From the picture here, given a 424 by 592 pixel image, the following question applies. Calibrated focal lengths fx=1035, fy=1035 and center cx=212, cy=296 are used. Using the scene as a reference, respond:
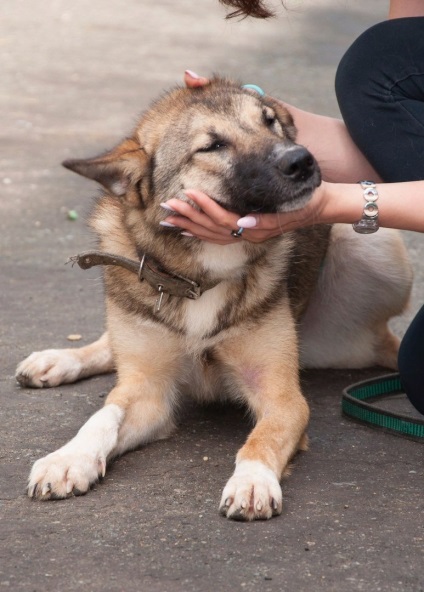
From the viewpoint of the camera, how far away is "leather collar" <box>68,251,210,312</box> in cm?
354

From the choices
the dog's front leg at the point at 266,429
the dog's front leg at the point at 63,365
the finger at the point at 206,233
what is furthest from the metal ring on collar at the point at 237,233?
the dog's front leg at the point at 63,365

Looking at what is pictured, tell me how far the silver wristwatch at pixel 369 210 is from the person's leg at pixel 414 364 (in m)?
0.59

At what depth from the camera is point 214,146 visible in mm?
3400

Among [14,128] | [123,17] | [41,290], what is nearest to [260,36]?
[123,17]

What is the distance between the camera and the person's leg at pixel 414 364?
12.1ft

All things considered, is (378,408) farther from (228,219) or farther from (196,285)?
(228,219)

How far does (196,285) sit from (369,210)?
663 millimetres

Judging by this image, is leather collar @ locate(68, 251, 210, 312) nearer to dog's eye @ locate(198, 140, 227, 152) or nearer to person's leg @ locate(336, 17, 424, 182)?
dog's eye @ locate(198, 140, 227, 152)

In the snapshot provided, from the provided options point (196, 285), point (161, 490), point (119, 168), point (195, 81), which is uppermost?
point (195, 81)

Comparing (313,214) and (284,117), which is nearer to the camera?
(313,214)

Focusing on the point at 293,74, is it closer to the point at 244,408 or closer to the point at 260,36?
the point at 260,36

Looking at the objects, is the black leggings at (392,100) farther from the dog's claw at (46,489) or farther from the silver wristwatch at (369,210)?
the dog's claw at (46,489)

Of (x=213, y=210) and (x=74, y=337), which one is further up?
(x=213, y=210)

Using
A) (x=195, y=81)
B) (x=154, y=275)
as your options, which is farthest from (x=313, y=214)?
(x=195, y=81)
